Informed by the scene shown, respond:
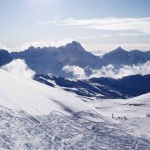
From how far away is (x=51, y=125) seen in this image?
39.6 metres

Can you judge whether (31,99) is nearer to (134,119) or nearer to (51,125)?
(51,125)

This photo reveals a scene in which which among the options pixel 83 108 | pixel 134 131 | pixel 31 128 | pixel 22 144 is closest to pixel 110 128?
pixel 134 131

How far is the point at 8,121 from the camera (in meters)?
36.1

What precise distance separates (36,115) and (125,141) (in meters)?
10.9

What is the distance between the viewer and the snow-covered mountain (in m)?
34.2

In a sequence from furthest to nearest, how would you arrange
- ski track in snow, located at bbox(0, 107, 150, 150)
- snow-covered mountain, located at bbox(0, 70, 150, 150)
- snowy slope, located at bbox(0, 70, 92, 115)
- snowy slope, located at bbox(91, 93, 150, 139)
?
1. snowy slope, located at bbox(91, 93, 150, 139)
2. snowy slope, located at bbox(0, 70, 92, 115)
3. snow-covered mountain, located at bbox(0, 70, 150, 150)
4. ski track in snow, located at bbox(0, 107, 150, 150)

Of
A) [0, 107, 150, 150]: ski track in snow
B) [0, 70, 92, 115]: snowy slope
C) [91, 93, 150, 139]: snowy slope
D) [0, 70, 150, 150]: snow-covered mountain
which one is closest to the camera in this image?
[0, 107, 150, 150]: ski track in snow

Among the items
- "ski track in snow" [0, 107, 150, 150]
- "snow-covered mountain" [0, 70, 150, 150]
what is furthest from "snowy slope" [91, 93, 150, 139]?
"ski track in snow" [0, 107, 150, 150]

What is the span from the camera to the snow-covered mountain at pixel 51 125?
1345 inches

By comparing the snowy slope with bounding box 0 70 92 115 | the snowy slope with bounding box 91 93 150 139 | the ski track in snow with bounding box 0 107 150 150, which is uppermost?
the snowy slope with bounding box 0 70 92 115

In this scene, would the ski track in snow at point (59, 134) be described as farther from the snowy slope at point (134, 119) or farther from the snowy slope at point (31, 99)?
the snowy slope at point (134, 119)

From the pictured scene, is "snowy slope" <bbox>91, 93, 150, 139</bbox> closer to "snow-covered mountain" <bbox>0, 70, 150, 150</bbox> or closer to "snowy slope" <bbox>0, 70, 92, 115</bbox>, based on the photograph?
"snow-covered mountain" <bbox>0, 70, 150, 150</bbox>

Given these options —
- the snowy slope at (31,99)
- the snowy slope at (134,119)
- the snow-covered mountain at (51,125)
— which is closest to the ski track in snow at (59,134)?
the snow-covered mountain at (51,125)

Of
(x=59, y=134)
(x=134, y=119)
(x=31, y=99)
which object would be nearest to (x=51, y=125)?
(x=59, y=134)
